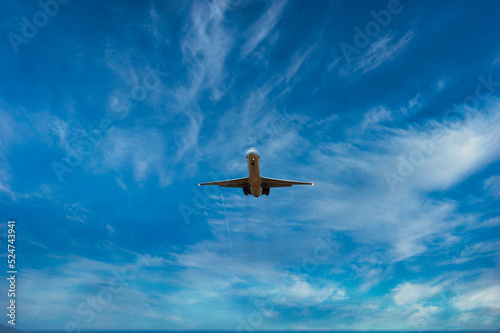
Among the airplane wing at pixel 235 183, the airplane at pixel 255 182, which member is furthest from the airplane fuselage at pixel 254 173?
the airplane wing at pixel 235 183

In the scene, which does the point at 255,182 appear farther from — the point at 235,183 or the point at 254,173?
the point at 235,183

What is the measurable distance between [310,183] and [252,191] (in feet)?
54.4

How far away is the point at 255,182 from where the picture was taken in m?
85.1

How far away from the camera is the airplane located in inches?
3141

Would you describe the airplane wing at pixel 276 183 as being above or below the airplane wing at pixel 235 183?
below

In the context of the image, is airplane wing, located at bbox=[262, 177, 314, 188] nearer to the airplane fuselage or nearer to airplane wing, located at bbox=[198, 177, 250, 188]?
the airplane fuselage

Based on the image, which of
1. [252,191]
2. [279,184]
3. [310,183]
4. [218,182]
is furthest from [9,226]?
[310,183]

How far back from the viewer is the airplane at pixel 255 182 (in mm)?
79775

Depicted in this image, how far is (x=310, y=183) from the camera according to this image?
88.2 meters

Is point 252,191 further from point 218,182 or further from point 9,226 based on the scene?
point 9,226

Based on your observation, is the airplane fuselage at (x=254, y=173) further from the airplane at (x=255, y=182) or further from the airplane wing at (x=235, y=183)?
the airplane wing at (x=235, y=183)

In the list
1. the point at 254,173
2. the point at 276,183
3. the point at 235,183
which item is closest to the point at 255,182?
the point at 254,173

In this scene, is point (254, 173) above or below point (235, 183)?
below


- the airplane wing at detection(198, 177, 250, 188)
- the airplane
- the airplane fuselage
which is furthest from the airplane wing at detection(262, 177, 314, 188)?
the airplane wing at detection(198, 177, 250, 188)
